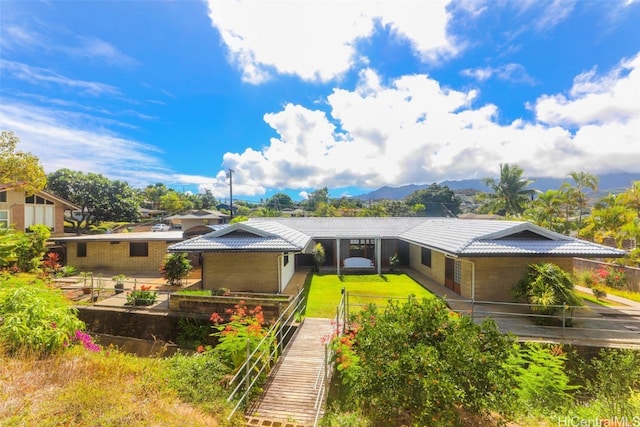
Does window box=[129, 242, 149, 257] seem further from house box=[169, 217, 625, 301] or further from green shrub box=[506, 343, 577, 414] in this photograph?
green shrub box=[506, 343, 577, 414]

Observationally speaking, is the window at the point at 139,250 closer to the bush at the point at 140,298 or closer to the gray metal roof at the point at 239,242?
the gray metal roof at the point at 239,242

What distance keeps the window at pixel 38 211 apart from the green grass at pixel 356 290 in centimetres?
2445

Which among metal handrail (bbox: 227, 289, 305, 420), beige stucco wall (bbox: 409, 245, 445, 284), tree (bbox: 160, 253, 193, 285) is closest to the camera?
metal handrail (bbox: 227, 289, 305, 420)

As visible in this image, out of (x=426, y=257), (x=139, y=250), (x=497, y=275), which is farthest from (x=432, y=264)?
(x=139, y=250)

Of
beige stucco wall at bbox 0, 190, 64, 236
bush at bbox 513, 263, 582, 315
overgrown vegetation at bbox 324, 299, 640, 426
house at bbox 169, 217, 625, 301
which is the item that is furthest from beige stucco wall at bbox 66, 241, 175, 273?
bush at bbox 513, 263, 582, 315

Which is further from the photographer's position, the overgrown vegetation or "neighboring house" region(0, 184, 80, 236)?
"neighboring house" region(0, 184, 80, 236)

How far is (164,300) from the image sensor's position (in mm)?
13008

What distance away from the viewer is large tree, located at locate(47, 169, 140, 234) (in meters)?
38.2

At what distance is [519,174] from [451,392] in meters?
43.1

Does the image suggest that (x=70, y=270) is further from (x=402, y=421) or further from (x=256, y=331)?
(x=402, y=421)

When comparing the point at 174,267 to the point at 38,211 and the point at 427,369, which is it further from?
the point at 38,211

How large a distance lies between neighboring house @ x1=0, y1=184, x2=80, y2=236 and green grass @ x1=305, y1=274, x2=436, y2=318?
2224 cm

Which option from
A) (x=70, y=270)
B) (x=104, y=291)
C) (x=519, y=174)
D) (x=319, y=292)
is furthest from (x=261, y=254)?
(x=519, y=174)

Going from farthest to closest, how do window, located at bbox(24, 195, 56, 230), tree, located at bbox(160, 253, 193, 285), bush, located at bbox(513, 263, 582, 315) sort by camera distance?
window, located at bbox(24, 195, 56, 230) < tree, located at bbox(160, 253, 193, 285) < bush, located at bbox(513, 263, 582, 315)
